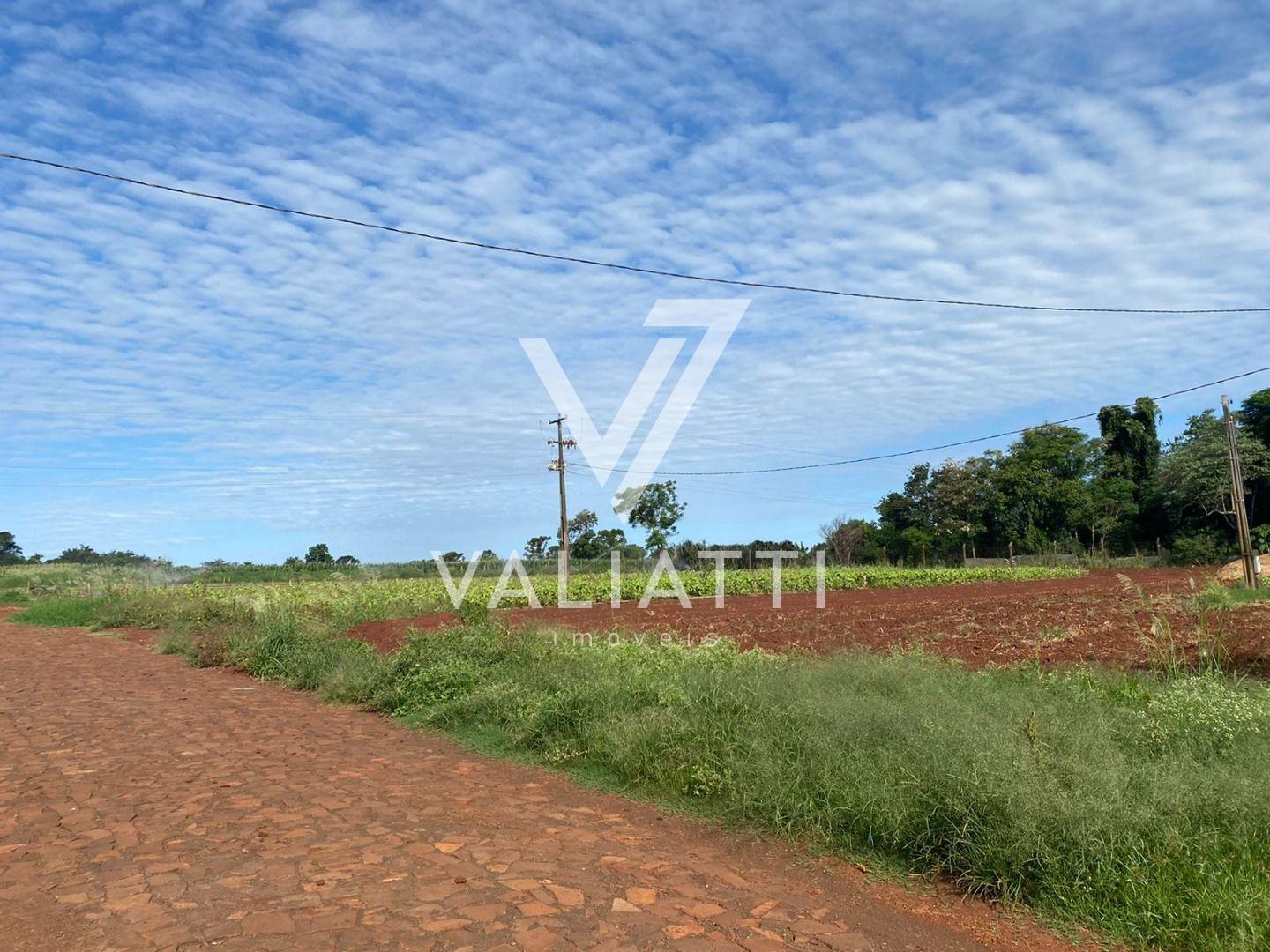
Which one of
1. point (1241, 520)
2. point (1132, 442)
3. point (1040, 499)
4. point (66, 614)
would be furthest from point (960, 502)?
point (66, 614)

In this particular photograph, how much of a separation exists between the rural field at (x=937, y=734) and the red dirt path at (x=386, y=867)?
313 millimetres

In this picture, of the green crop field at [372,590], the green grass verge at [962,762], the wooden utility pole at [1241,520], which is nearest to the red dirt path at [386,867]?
the green grass verge at [962,762]

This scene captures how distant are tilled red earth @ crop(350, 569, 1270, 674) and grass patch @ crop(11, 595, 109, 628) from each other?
11.6 m

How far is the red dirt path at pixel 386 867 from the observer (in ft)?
13.0

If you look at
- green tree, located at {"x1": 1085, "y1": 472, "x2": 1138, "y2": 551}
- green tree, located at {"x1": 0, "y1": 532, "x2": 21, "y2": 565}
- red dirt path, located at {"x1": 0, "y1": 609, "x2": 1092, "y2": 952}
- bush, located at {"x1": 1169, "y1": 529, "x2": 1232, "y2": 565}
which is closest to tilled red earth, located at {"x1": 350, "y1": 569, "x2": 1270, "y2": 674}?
red dirt path, located at {"x1": 0, "y1": 609, "x2": 1092, "y2": 952}

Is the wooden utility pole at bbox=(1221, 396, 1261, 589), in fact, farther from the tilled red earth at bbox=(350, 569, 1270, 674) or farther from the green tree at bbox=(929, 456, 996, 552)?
the green tree at bbox=(929, 456, 996, 552)

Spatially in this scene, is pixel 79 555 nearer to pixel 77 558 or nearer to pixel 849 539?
pixel 77 558

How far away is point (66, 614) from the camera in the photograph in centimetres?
2441

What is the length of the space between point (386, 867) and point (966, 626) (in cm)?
1156

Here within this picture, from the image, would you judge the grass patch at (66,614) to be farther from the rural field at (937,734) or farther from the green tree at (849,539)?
the green tree at (849,539)

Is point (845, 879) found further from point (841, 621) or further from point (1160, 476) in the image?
point (1160, 476)

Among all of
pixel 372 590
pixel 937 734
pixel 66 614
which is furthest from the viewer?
pixel 372 590

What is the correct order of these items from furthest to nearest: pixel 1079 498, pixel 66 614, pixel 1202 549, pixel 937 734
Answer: pixel 1079 498
pixel 1202 549
pixel 66 614
pixel 937 734

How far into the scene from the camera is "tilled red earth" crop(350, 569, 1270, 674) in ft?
33.9
